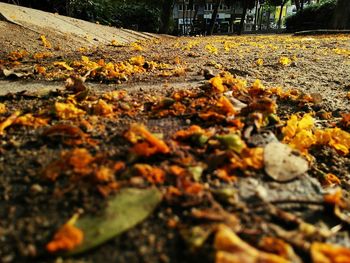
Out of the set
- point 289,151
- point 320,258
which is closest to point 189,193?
point 320,258

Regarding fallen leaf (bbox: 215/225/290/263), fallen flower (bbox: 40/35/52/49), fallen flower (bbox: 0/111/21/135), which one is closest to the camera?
fallen leaf (bbox: 215/225/290/263)

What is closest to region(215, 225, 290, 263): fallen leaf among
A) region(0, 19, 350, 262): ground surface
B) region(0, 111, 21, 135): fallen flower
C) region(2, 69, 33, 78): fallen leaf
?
region(0, 19, 350, 262): ground surface

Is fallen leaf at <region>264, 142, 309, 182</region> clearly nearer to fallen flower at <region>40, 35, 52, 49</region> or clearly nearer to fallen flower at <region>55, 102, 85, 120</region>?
fallen flower at <region>55, 102, 85, 120</region>

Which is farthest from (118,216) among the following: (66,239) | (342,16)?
(342,16)

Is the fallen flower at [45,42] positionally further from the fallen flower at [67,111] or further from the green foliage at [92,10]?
the green foliage at [92,10]

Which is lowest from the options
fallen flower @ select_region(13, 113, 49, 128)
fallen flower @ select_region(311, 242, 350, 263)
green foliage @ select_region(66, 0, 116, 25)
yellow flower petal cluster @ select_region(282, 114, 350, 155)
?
yellow flower petal cluster @ select_region(282, 114, 350, 155)

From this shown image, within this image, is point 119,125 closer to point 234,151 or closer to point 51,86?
point 234,151

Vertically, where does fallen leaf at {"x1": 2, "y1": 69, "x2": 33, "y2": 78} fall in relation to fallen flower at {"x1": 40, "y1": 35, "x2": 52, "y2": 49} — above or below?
below

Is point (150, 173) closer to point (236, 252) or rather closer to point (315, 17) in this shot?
point (236, 252)
